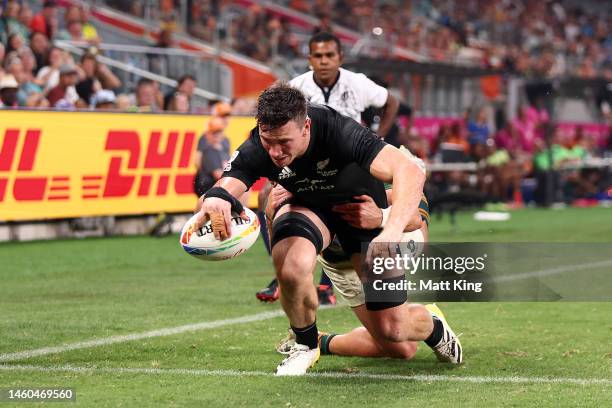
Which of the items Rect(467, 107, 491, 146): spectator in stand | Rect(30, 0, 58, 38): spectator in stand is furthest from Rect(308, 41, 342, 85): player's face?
Rect(467, 107, 491, 146): spectator in stand

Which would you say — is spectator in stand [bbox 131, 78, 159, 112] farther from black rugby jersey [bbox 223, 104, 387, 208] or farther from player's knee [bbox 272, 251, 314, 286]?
player's knee [bbox 272, 251, 314, 286]

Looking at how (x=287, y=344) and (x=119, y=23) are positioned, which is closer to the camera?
(x=287, y=344)

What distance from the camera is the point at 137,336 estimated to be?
8.15 metres

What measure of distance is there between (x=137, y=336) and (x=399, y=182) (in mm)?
2950

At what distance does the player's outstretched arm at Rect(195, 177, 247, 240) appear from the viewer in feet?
20.2

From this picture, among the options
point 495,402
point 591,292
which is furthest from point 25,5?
point 495,402

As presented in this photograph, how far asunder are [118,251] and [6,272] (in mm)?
2588

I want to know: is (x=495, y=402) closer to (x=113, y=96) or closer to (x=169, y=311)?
(x=169, y=311)

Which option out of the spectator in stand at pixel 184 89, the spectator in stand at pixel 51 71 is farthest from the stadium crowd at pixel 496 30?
the spectator in stand at pixel 51 71

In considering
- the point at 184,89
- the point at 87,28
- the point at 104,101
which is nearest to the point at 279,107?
the point at 104,101

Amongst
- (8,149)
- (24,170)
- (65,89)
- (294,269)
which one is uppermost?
(294,269)

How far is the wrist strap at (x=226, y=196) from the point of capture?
6.24 metres

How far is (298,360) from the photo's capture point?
21.7ft

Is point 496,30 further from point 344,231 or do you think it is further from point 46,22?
point 344,231
